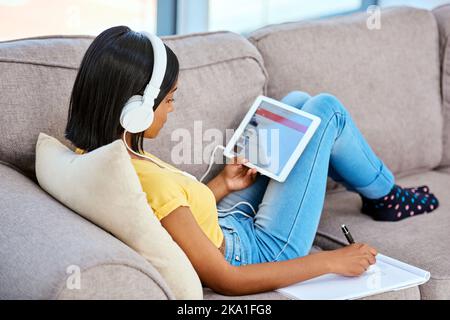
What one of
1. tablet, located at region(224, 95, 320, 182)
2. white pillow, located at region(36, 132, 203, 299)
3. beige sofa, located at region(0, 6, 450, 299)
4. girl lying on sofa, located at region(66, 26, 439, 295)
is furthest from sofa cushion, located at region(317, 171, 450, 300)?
white pillow, located at region(36, 132, 203, 299)

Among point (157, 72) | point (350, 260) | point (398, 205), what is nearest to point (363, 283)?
point (350, 260)

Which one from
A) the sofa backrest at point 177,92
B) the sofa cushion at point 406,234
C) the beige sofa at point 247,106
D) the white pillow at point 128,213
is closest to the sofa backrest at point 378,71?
the beige sofa at point 247,106

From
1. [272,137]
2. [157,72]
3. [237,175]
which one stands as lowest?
[237,175]

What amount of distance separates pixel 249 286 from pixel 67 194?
38 centimetres

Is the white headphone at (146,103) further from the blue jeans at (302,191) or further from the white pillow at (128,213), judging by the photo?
the blue jeans at (302,191)

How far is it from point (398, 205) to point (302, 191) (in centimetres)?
39

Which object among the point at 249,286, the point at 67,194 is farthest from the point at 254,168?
the point at 67,194

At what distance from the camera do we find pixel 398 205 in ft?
6.44

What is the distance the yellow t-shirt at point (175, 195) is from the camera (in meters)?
1.40

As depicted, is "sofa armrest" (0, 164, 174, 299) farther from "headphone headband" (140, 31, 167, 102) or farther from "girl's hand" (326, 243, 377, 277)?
"girl's hand" (326, 243, 377, 277)

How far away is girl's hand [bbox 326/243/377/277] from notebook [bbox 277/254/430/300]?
2 cm

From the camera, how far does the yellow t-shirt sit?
140cm

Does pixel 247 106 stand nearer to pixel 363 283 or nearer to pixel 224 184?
pixel 224 184

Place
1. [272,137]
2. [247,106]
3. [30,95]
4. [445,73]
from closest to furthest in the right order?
1. [30,95]
2. [272,137]
3. [247,106]
4. [445,73]
